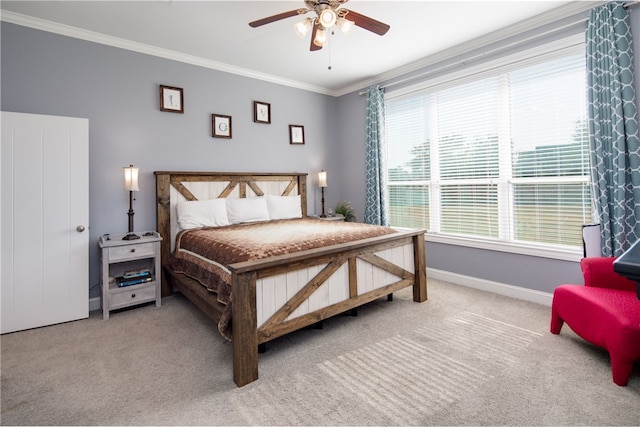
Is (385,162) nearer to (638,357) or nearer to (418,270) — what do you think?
(418,270)

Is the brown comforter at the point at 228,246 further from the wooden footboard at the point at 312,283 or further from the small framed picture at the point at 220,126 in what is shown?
the small framed picture at the point at 220,126

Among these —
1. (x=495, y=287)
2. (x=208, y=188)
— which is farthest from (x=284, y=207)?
(x=495, y=287)

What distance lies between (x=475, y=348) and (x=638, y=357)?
2.81ft

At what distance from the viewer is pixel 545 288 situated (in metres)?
3.18

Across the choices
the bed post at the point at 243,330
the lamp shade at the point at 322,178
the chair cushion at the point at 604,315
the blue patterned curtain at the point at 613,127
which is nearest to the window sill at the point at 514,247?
the blue patterned curtain at the point at 613,127

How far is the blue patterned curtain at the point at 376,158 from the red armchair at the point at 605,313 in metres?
2.56

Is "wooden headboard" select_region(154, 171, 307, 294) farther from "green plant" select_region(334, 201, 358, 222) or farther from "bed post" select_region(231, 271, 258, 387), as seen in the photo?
"bed post" select_region(231, 271, 258, 387)

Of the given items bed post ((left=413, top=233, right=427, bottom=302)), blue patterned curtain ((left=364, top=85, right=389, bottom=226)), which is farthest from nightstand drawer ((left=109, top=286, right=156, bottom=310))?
blue patterned curtain ((left=364, top=85, right=389, bottom=226))

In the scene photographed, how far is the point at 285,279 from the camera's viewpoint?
7.42 feet

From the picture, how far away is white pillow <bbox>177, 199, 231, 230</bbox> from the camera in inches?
142

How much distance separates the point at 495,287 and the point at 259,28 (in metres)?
3.70

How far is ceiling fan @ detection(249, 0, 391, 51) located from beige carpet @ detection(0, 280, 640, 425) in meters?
2.33

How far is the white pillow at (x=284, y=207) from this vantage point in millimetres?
4363

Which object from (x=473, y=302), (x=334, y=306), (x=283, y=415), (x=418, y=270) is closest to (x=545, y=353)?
(x=473, y=302)
